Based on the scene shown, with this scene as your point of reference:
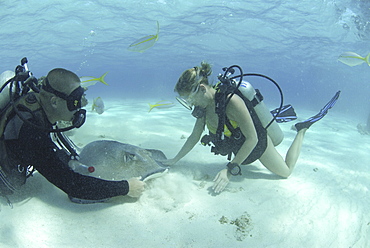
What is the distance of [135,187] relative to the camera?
2.99m

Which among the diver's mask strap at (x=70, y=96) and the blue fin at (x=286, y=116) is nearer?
the diver's mask strap at (x=70, y=96)

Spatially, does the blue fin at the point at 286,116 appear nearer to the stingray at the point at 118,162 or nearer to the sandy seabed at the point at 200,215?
the sandy seabed at the point at 200,215

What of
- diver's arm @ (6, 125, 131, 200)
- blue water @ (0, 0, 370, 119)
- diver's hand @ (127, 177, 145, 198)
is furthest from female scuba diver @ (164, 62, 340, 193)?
blue water @ (0, 0, 370, 119)

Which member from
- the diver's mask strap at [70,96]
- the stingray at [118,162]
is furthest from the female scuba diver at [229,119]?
the diver's mask strap at [70,96]

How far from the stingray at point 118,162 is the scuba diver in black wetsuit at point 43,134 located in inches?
13.8

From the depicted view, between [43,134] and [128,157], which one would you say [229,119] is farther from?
[43,134]

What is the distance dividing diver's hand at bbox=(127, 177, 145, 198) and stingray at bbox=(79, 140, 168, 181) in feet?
0.43

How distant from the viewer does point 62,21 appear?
2188 centimetres

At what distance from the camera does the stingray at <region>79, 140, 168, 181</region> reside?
318 centimetres

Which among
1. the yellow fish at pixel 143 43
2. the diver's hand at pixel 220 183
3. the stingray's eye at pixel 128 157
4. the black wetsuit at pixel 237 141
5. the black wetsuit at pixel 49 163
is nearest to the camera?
the black wetsuit at pixel 49 163

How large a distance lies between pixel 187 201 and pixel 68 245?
1658 mm

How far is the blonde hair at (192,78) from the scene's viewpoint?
3.45 meters

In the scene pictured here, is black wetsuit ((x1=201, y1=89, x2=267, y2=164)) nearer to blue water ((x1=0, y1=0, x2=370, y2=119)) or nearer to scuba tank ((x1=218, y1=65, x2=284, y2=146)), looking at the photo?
scuba tank ((x1=218, y1=65, x2=284, y2=146))

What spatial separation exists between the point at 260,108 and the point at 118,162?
2839 mm
